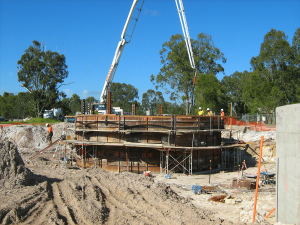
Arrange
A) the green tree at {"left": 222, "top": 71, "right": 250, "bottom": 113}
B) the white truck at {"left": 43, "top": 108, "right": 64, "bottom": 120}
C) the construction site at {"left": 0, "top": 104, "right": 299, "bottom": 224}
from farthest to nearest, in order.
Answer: the green tree at {"left": 222, "top": 71, "right": 250, "bottom": 113}
the white truck at {"left": 43, "top": 108, "right": 64, "bottom": 120}
the construction site at {"left": 0, "top": 104, "right": 299, "bottom": 224}

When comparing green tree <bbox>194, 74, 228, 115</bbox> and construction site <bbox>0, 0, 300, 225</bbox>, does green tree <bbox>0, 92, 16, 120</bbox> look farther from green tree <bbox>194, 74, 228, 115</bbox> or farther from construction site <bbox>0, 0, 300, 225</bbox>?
green tree <bbox>194, 74, 228, 115</bbox>

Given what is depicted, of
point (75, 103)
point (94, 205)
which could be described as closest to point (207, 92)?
point (94, 205)

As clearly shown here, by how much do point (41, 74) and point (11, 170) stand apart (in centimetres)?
3426

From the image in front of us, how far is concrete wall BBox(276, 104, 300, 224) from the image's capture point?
7.65 m

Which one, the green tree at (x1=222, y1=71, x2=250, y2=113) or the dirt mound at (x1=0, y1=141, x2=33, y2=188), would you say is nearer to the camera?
the dirt mound at (x1=0, y1=141, x2=33, y2=188)

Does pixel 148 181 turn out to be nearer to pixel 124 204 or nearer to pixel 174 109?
pixel 124 204

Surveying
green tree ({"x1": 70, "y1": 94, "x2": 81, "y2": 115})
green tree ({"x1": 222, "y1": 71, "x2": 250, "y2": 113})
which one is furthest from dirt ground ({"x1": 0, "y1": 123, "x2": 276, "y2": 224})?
green tree ({"x1": 70, "y1": 94, "x2": 81, "y2": 115})

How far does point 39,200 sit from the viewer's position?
986 cm

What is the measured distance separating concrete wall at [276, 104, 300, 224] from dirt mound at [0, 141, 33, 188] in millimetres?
9717

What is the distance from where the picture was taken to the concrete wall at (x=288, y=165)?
765cm

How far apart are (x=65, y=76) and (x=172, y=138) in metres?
32.2

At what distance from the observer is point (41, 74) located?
42.0 meters

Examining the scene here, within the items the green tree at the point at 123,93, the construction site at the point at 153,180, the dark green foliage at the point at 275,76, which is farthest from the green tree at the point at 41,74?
the green tree at the point at 123,93

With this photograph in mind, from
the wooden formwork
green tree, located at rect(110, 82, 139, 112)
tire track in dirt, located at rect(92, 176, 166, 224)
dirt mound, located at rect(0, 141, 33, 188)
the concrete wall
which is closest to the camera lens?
the concrete wall
